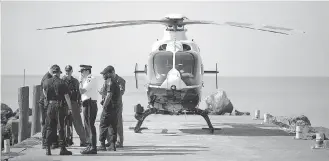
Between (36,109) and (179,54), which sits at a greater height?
(179,54)

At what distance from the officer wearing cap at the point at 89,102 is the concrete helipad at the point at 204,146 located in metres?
0.31

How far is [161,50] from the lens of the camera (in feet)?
74.5

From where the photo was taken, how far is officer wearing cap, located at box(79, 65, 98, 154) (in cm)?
1702

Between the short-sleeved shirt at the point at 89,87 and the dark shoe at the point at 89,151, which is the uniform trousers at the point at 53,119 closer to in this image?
the dark shoe at the point at 89,151

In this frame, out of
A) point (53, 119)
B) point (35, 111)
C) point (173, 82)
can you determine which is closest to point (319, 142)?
point (173, 82)

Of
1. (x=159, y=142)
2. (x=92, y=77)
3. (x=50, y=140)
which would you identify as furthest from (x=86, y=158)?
(x=159, y=142)

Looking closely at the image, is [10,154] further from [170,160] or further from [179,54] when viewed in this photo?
[179,54]

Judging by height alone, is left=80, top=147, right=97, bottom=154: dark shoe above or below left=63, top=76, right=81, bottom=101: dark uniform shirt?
below

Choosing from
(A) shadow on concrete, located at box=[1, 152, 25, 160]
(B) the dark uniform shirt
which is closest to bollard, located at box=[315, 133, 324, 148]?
(B) the dark uniform shirt

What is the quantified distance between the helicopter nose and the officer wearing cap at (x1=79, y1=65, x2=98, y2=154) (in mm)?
4204

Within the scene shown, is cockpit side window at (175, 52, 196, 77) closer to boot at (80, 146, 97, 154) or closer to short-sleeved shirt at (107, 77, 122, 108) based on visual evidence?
short-sleeved shirt at (107, 77, 122, 108)

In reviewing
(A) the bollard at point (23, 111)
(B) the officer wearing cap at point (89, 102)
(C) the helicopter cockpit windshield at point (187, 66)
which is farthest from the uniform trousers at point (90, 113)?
(C) the helicopter cockpit windshield at point (187, 66)

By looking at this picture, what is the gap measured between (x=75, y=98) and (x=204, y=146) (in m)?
3.38

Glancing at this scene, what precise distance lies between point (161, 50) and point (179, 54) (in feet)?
2.60
